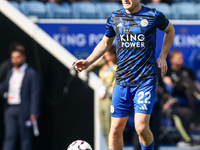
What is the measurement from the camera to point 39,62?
7.12 metres

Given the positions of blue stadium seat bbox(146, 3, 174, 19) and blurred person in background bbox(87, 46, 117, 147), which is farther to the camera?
blue stadium seat bbox(146, 3, 174, 19)

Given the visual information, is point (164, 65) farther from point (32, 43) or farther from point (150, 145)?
point (32, 43)

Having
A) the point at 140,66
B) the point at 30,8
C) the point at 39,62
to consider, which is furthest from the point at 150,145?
the point at 30,8

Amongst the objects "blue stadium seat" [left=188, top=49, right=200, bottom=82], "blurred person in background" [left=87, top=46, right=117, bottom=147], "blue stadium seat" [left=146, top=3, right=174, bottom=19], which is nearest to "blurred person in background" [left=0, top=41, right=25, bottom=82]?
"blurred person in background" [left=87, top=46, right=117, bottom=147]

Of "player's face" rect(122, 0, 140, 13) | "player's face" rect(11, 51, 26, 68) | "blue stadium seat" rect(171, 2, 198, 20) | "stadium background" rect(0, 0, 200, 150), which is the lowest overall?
"stadium background" rect(0, 0, 200, 150)

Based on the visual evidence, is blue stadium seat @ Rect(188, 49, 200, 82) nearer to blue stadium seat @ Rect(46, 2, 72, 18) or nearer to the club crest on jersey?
blue stadium seat @ Rect(46, 2, 72, 18)

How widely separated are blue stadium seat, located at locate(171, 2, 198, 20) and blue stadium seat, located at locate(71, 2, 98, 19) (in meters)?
1.96

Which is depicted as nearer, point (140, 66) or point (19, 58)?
point (140, 66)

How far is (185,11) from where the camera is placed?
9508 mm

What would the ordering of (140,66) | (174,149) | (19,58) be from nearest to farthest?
(140,66), (19,58), (174,149)

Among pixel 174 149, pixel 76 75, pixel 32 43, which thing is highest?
pixel 32 43

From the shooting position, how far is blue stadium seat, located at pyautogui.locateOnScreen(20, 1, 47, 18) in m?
8.83

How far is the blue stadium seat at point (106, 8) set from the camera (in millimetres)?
9047

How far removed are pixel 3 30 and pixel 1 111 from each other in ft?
4.82
